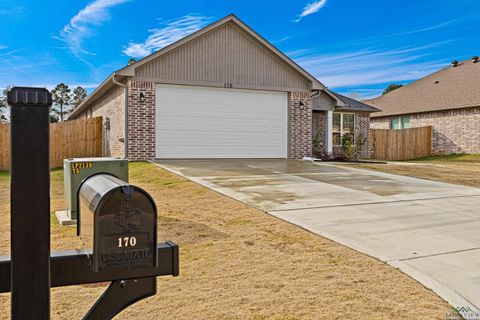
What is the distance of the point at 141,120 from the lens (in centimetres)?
1448

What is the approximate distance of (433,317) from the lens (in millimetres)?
3008

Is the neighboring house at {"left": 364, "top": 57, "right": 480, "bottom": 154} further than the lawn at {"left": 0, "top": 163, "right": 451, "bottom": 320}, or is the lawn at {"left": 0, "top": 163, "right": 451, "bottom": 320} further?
the neighboring house at {"left": 364, "top": 57, "right": 480, "bottom": 154}

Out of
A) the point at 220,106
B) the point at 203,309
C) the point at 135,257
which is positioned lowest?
the point at 203,309

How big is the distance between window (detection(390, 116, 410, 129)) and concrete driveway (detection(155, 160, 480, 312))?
1885cm

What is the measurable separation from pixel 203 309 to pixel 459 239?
3.39m

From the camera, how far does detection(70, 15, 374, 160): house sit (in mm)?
14570

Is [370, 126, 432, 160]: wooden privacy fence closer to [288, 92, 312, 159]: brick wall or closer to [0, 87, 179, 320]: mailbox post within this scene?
[288, 92, 312, 159]: brick wall

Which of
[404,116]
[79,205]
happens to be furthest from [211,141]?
[404,116]

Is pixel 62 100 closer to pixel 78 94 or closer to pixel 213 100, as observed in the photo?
pixel 78 94

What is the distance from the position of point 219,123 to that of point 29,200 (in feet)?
46.8

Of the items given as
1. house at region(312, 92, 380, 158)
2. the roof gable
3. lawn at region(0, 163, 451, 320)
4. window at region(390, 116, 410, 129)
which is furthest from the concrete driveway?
window at region(390, 116, 410, 129)

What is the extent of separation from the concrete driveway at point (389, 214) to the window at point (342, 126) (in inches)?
405

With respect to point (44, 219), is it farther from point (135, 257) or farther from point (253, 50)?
point (253, 50)

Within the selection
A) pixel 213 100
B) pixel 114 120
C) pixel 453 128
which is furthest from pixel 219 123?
pixel 453 128
